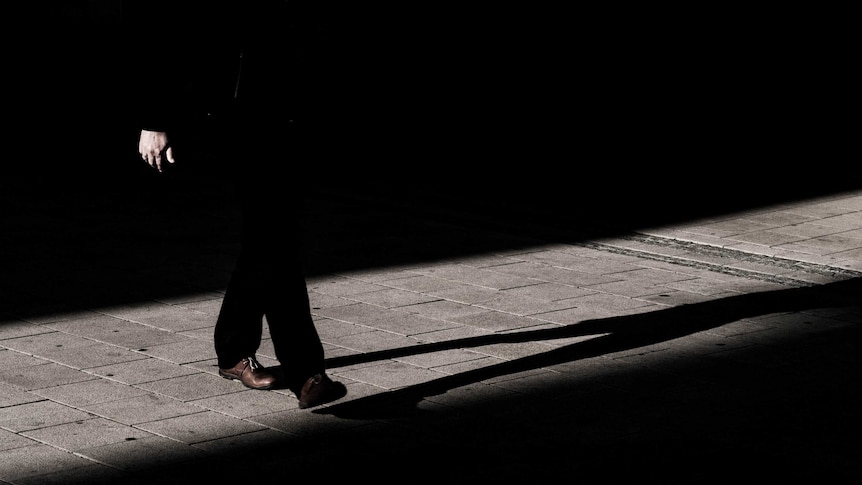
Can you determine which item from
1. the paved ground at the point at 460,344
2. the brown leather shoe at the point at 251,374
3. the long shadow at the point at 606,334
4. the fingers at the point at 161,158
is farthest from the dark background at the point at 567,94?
the fingers at the point at 161,158

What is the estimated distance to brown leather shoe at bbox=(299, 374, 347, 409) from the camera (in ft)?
16.4

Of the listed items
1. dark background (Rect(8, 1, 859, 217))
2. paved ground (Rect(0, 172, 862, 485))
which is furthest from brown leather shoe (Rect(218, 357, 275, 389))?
dark background (Rect(8, 1, 859, 217))

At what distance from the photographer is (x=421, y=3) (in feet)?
40.4

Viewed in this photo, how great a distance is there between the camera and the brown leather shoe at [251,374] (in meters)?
5.27

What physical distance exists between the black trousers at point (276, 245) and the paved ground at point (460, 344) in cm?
24

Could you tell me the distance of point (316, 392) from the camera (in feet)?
16.4

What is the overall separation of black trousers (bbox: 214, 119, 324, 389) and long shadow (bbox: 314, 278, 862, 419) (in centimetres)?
25

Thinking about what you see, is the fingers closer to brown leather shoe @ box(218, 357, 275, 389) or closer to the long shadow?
brown leather shoe @ box(218, 357, 275, 389)

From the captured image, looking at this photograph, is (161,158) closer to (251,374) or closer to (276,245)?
(276,245)

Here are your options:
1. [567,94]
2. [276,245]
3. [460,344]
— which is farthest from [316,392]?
[567,94]

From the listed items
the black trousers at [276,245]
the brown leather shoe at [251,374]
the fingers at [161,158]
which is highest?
the fingers at [161,158]

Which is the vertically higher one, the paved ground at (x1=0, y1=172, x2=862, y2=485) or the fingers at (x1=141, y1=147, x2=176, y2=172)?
the fingers at (x1=141, y1=147, x2=176, y2=172)

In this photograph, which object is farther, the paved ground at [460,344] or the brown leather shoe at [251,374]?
the brown leather shoe at [251,374]

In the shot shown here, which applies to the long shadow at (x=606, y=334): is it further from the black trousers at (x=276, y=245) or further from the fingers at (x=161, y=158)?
the fingers at (x=161, y=158)
